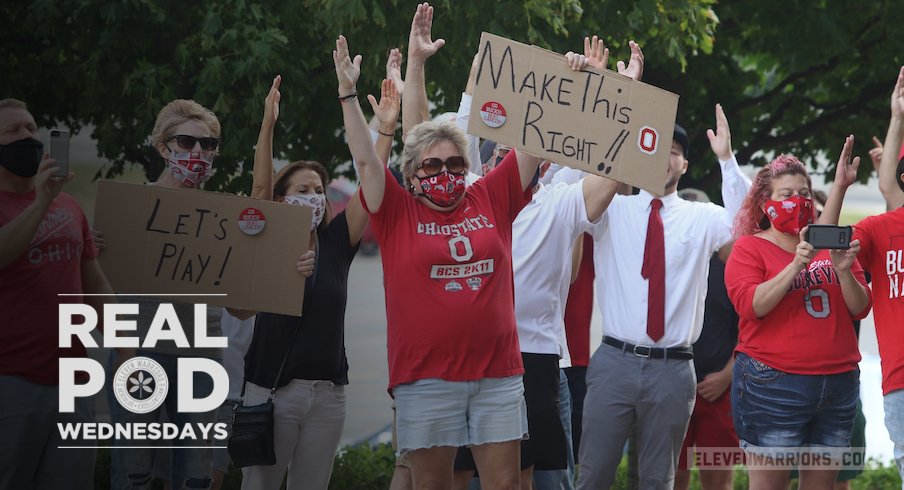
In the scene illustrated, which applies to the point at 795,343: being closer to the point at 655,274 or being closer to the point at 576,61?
the point at 655,274

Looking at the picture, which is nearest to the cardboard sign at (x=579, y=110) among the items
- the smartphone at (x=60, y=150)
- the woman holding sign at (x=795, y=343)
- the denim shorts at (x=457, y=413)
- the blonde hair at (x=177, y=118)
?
the woman holding sign at (x=795, y=343)

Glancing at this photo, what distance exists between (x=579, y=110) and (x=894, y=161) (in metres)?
1.42

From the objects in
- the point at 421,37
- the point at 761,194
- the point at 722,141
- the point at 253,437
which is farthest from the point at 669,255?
the point at 253,437

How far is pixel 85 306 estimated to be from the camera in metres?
4.91

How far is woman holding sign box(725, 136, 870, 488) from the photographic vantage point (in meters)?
5.38

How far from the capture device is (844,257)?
5156 mm

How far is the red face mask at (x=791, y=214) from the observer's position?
5559mm

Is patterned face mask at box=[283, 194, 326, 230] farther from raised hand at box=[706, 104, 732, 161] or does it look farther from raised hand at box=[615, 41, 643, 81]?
raised hand at box=[706, 104, 732, 161]

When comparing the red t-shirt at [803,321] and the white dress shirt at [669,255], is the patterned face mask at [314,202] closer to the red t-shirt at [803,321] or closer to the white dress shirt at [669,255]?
the white dress shirt at [669,255]

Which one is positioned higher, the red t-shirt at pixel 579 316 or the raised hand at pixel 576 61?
the raised hand at pixel 576 61

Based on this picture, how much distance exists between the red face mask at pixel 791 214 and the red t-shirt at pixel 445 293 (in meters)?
1.52

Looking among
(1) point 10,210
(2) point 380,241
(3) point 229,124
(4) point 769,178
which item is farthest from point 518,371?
(3) point 229,124

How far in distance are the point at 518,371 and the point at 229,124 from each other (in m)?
3.27

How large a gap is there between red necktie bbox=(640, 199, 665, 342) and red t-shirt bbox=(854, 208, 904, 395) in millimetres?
1057
